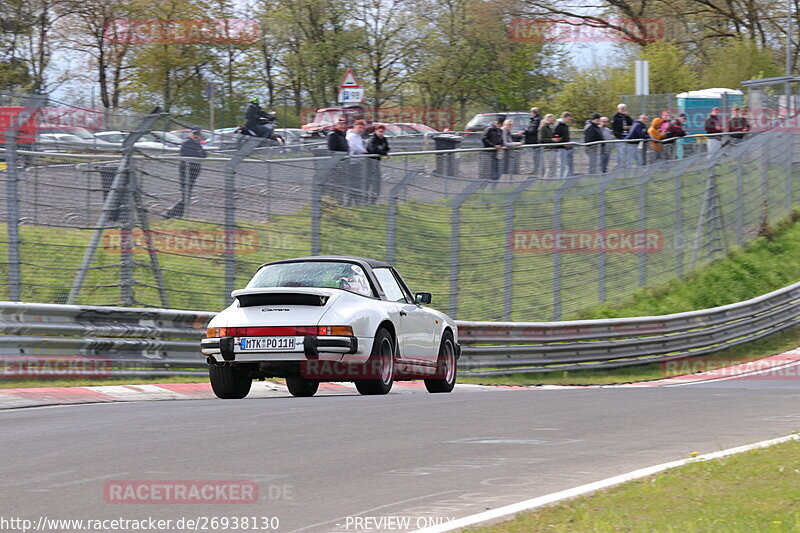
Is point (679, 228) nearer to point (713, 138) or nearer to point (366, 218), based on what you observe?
point (713, 138)

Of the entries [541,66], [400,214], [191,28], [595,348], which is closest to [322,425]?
[400,214]

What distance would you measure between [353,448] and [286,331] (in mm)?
3143

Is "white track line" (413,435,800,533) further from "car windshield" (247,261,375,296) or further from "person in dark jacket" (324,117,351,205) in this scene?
"person in dark jacket" (324,117,351,205)

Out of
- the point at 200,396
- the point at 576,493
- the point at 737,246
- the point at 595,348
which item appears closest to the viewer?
the point at 576,493

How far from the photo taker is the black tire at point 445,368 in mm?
13695

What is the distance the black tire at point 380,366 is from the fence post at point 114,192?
11.2ft

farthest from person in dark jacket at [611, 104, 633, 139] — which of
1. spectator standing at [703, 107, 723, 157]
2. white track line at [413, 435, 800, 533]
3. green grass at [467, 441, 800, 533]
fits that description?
green grass at [467, 441, 800, 533]

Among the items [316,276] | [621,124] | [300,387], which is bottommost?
[300,387]

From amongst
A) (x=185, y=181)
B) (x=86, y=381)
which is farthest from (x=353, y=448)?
(x=185, y=181)

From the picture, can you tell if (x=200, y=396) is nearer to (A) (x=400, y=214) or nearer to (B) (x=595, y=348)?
(A) (x=400, y=214)

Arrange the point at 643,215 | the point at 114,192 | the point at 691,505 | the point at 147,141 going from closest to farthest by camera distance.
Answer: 1. the point at 691,505
2. the point at 114,192
3. the point at 147,141
4. the point at 643,215

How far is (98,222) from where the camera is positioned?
44.4ft

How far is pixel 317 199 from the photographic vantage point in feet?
50.7

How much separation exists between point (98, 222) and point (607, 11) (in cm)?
4859
